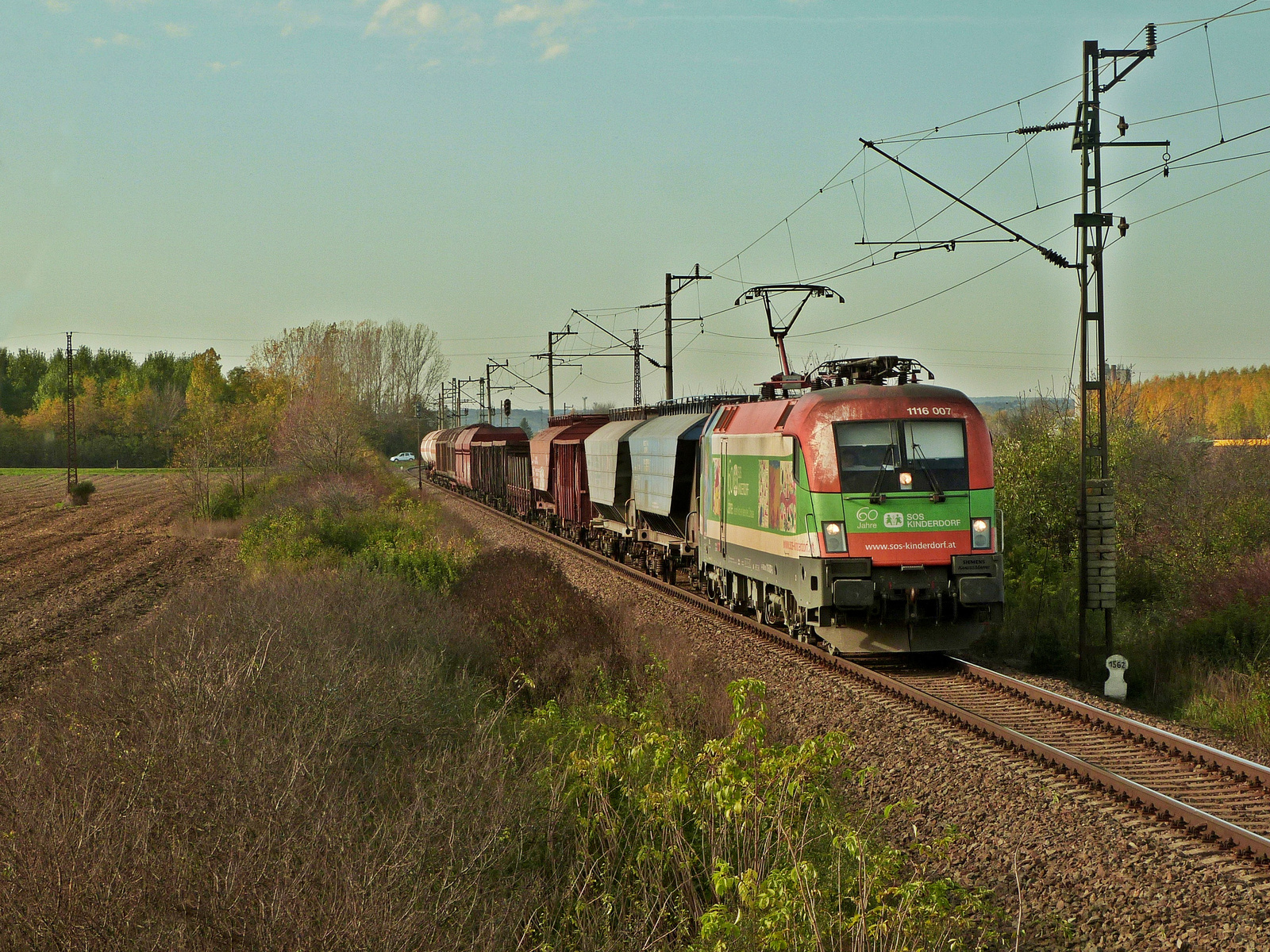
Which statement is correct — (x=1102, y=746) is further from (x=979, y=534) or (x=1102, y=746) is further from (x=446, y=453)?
(x=446, y=453)

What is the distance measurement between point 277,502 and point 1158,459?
2597cm

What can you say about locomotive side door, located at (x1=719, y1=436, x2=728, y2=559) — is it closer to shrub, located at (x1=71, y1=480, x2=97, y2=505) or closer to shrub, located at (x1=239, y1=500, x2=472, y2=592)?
shrub, located at (x1=239, y1=500, x2=472, y2=592)

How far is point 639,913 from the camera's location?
5734 millimetres

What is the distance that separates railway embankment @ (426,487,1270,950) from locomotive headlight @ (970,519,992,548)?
7.35 feet

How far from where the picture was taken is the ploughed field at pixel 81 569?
17.1m

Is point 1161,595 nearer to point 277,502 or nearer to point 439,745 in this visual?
point 439,745

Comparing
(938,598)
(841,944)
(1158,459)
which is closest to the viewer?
(841,944)

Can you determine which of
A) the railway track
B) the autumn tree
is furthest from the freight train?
the autumn tree

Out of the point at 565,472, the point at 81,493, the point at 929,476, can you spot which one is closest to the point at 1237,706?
the point at 929,476

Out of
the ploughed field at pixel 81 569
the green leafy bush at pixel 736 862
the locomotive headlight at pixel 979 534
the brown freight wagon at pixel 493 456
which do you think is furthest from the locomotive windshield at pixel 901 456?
the brown freight wagon at pixel 493 456

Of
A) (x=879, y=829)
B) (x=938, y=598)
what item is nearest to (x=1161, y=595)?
(x=938, y=598)

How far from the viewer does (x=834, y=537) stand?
12773 mm

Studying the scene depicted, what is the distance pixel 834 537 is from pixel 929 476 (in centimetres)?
137

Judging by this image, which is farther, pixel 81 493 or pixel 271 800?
pixel 81 493
